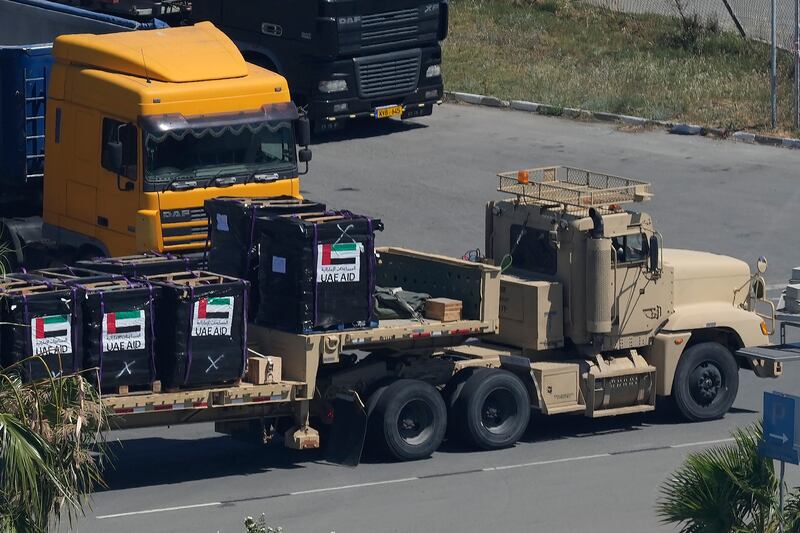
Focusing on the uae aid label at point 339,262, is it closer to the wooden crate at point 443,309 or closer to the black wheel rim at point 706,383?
the wooden crate at point 443,309

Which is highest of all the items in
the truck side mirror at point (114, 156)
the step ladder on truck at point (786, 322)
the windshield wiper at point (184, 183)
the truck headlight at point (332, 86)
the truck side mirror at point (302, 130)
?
the truck headlight at point (332, 86)

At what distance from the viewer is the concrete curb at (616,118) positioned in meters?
34.5

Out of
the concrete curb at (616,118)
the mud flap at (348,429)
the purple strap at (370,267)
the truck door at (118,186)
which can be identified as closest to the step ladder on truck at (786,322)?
the purple strap at (370,267)

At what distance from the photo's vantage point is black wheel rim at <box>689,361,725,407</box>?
1948cm

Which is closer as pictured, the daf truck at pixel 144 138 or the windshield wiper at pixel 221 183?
the daf truck at pixel 144 138

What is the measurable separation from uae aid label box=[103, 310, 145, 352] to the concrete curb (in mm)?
21152

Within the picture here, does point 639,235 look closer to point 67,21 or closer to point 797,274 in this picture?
point 797,274

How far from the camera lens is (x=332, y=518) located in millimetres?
15883

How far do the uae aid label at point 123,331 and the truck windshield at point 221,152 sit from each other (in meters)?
5.23

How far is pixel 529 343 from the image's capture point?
61.2ft

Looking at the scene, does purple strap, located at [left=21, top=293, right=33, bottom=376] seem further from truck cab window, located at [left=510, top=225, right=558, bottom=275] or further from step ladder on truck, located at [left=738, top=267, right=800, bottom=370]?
step ladder on truck, located at [left=738, top=267, right=800, bottom=370]

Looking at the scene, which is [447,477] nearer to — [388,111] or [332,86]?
[332,86]

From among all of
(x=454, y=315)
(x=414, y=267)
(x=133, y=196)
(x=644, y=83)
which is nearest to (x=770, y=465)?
(x=454, y=315)

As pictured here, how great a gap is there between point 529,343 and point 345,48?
1453 centimetres
